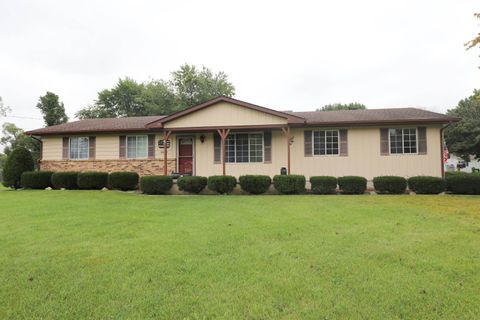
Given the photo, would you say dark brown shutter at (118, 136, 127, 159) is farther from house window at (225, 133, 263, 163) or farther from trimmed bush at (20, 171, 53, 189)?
house window at (225, 133, 263, 163)

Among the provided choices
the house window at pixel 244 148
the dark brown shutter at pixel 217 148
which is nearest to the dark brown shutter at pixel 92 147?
the dark brown shutter at pixel 217 148

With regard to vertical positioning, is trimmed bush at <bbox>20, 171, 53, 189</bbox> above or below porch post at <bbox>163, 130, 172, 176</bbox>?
below

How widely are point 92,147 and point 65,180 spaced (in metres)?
2.50

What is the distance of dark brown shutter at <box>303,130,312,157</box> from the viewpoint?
555 inches

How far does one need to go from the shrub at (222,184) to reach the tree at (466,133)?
25.8 metres

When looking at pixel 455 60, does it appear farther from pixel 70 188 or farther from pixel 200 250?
pixel 70 188

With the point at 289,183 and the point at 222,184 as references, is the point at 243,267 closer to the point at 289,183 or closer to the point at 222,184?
the point at 289,183

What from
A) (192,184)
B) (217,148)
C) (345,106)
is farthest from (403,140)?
(345,106)

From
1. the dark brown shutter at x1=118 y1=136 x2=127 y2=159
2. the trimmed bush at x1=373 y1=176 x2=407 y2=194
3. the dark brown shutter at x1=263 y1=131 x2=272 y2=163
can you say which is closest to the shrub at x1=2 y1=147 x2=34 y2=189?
the dark brown shutter at x1=118 y1=136 x2=127 y2=159

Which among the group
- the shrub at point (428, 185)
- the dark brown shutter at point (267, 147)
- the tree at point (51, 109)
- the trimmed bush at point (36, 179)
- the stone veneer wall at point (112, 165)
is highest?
the tree at point (51, 109)

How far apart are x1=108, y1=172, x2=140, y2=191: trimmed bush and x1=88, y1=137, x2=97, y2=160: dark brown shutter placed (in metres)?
3.16

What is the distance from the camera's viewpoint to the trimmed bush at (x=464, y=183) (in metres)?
11.3

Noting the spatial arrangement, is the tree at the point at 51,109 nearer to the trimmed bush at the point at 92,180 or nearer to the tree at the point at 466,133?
the trimmed bush at the point at 92,180

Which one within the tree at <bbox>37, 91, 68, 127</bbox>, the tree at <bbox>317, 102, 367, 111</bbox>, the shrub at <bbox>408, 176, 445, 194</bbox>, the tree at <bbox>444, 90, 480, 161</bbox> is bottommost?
the shrub at <bbox>408, 176, 445, 194</bbox>
